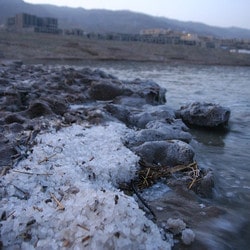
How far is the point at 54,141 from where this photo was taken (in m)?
4.80

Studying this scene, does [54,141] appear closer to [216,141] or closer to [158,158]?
[158,158]

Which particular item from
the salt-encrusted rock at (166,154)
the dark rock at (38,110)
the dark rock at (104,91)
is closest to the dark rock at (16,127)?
the dark rock at (38,110)

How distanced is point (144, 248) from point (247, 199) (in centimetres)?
195

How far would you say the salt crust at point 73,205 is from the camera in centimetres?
269

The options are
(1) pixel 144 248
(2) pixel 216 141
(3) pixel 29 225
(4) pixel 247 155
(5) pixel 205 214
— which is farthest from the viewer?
(2) pixel 216 141

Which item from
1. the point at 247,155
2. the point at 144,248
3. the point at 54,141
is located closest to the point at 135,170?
the point at 54,141

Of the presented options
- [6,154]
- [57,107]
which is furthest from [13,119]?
[6,154]

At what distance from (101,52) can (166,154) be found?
34.9 m

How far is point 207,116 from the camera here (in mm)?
7691

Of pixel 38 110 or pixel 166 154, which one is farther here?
pixel 38 110

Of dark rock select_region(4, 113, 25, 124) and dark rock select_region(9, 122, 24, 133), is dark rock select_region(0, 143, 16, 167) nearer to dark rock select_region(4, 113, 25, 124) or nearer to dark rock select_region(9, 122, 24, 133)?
dark rock select_region(9, 122, 24, 133)

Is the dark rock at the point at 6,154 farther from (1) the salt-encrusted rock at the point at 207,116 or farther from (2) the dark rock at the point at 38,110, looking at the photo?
(1) the salt-encrusted rock at the point at 207,116

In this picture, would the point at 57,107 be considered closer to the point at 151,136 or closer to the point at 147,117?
the point at 147,117

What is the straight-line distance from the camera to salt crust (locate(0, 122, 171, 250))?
8.82ft
